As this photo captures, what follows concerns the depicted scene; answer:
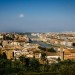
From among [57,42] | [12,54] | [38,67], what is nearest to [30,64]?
[38,67]

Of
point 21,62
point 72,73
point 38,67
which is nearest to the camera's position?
point 72,73

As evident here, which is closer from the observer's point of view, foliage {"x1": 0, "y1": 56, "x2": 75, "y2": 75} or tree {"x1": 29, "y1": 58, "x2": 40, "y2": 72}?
foliage {"x1": 0, "y1": 56, "x2": 75, "y2": 75}

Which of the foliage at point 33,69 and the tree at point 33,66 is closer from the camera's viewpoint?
the foliage at point 33,69

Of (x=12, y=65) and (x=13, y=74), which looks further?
(x=12, y=65)

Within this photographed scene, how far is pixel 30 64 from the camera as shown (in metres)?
11.2

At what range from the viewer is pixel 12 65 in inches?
427

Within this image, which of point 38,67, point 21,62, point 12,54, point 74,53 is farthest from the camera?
point 74,53

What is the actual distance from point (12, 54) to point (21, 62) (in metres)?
4.46

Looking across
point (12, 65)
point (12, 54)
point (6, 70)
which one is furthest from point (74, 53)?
point (6, 70)

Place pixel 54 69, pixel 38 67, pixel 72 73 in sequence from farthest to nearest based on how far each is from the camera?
pixel 38 67 < pixel 54 69 < pixel 72 73

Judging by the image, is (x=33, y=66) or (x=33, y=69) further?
(x=33, y=66)

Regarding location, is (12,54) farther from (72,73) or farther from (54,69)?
(72,73)

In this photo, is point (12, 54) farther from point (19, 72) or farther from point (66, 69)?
point (66, 69)

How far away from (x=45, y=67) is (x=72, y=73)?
7.16 ft
